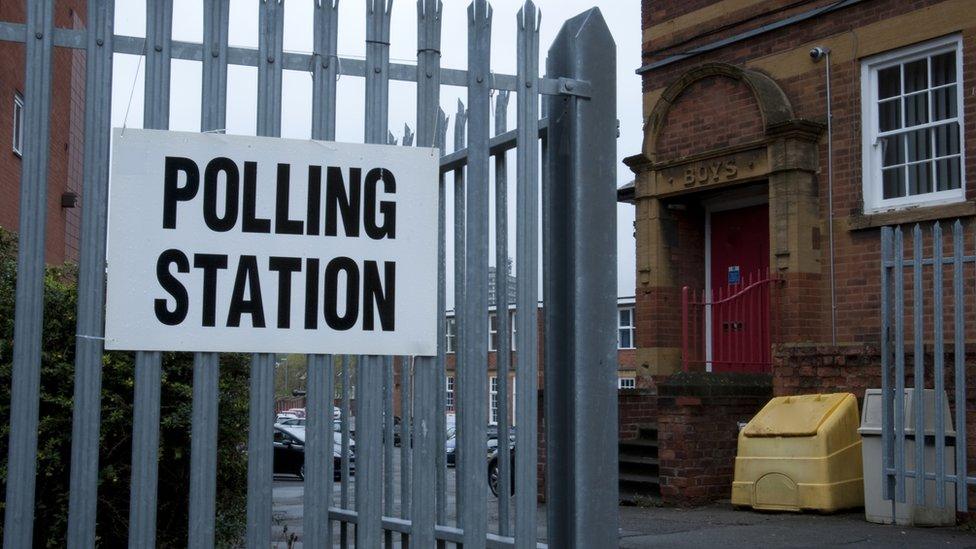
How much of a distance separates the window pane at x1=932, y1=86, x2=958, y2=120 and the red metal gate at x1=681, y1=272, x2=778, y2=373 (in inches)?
93.2

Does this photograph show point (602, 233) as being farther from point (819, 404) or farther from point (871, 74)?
point (871, 74)

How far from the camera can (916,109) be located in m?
11.8

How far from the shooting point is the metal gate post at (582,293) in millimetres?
3387

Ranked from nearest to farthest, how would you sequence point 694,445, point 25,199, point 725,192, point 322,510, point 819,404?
point 25,199
point 322,510
point 819,404
point 694,445
point 725,192

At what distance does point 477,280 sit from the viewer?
3328 millimetres

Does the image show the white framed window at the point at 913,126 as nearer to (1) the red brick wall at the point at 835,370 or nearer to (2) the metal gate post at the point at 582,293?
(1) the red brick wall at the point at 835,370

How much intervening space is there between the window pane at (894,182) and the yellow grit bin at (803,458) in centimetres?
286

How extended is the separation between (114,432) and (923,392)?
19.7 feet

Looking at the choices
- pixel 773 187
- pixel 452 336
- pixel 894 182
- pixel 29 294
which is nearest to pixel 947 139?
pixel 894 182

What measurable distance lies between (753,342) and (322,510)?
9997 mm

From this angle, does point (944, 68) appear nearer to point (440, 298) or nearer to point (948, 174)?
point (948, 174)

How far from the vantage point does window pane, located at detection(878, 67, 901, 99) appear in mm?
12000

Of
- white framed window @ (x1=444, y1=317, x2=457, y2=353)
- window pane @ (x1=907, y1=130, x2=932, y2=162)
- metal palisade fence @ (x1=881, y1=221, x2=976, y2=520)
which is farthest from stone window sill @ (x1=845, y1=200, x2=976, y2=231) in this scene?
white framed window @ (x1=444, y1=317, x2=457, y2=353)

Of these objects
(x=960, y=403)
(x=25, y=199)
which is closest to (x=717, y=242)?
(x=960, y=403)
